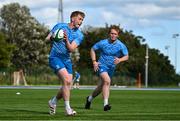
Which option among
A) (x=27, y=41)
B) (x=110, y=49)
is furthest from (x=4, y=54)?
(x=110, y=49)

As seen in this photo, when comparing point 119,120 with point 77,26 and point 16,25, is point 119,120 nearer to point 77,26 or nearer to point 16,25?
point 77,26

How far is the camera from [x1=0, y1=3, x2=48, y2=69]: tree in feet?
325

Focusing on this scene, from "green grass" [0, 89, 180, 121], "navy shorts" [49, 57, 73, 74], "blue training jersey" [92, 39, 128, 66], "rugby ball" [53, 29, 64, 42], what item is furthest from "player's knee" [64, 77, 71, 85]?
"blue training jersey" [92, 39, 128, 66]

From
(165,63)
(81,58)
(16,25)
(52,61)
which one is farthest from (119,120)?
(165,63)

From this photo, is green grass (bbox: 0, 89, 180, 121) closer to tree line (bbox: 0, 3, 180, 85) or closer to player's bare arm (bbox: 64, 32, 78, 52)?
player's bare arm (bbox: 64, 32, 78, 52)

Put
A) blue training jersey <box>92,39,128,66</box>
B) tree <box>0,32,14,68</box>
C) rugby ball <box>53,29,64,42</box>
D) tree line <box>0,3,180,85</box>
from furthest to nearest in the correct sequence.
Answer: tree line <box>0,3,180,85</box> < tree <box>0,32,14,68</box> < blue training jersey <box>92,39,128,66</box> < rugby ball <box>53,29,64,42</box>

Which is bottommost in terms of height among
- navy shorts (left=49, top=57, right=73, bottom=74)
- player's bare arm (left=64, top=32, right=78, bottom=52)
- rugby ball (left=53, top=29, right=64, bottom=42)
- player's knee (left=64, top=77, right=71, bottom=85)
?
player's knee (left=64, top=77, right=71, bottom=85)

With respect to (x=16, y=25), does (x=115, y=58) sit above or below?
below

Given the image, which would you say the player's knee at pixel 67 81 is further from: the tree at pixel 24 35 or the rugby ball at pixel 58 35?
the tree at pixel 24 35

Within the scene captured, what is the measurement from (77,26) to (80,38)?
28cm

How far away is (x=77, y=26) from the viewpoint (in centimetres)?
1387

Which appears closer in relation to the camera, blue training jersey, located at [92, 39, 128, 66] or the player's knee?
the player's knee

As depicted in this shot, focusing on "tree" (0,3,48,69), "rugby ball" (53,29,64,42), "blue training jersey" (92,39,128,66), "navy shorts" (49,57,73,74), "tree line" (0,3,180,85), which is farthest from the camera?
"tree" (0,3,48,69)

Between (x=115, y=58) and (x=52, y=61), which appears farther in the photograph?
(x=115, y=58)
